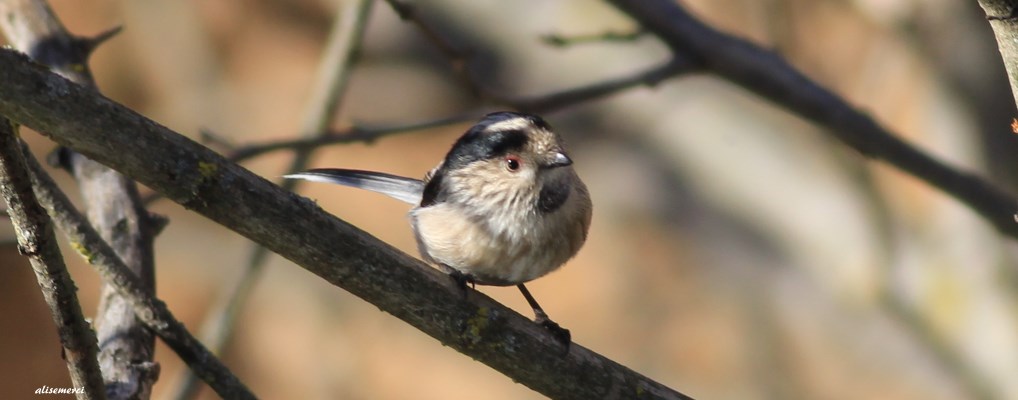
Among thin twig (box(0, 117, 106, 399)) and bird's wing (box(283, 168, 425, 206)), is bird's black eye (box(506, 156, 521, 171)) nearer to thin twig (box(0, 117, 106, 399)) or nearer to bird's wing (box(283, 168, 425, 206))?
bird's wing (box(283, 168, 425, 206))

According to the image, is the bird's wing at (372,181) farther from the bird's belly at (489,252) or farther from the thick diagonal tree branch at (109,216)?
the thick diagonal tree branch at (109,216)

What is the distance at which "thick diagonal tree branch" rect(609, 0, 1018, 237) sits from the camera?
3607 millimetres

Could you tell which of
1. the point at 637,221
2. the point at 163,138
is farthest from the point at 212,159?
the point at 637,221

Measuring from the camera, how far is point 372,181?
312 cm

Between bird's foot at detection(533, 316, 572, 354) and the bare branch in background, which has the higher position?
the bare branch in background

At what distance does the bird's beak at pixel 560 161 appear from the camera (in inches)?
115

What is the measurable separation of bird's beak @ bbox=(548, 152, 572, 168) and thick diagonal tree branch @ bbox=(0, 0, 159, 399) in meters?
1.11

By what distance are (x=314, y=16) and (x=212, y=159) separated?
4790 mm

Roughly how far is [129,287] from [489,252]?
0.89m

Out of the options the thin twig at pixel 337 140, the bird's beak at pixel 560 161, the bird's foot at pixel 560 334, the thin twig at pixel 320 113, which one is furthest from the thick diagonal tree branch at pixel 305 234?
the thin twig at pixel 320 113

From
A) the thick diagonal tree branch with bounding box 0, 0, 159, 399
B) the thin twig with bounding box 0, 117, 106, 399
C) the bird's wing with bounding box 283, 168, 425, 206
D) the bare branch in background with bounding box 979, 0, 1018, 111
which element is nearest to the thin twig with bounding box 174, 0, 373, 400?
the bird's wing with bounding box 283, 168, 425, 206

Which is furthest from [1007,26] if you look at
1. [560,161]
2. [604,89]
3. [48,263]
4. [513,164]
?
[604,89]

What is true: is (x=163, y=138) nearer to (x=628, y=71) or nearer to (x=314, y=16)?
(x=628, y=71)

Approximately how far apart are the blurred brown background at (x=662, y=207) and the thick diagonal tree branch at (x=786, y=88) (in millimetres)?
1367
